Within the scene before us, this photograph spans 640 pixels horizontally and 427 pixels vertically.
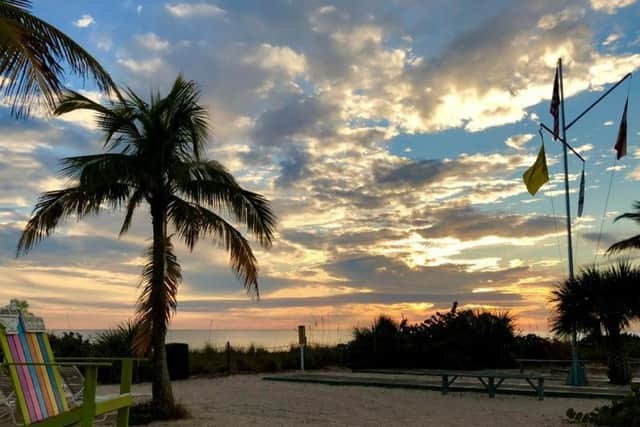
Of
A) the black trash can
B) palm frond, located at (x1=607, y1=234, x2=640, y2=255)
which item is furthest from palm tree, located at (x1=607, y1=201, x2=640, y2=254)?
the black trash can

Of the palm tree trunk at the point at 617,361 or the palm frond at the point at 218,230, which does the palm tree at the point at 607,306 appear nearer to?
the palm tree trunk at the point at 617,361

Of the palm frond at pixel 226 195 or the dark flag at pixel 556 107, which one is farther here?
the dark flag at pixel 556 107

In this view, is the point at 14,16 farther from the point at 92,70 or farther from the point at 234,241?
the point at 234,241

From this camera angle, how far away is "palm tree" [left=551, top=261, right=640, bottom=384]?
14055 millimetres

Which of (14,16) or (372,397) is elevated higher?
(14,16)

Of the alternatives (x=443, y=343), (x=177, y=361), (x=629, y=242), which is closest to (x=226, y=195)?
(x=177, y=361)

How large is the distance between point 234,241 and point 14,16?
14.1 ft

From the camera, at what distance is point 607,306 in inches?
555

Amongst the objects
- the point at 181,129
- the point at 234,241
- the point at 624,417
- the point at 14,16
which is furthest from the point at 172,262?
the point at 624,417

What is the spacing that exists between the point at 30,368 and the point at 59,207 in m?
3.73

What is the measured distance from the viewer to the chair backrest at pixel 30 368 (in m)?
5.66

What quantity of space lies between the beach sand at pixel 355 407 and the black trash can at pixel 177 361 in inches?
80.5

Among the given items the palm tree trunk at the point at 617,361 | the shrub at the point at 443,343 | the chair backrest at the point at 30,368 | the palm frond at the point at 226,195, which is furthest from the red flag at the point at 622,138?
the chair backrest at the point at 30,368

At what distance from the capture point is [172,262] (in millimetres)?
9719
